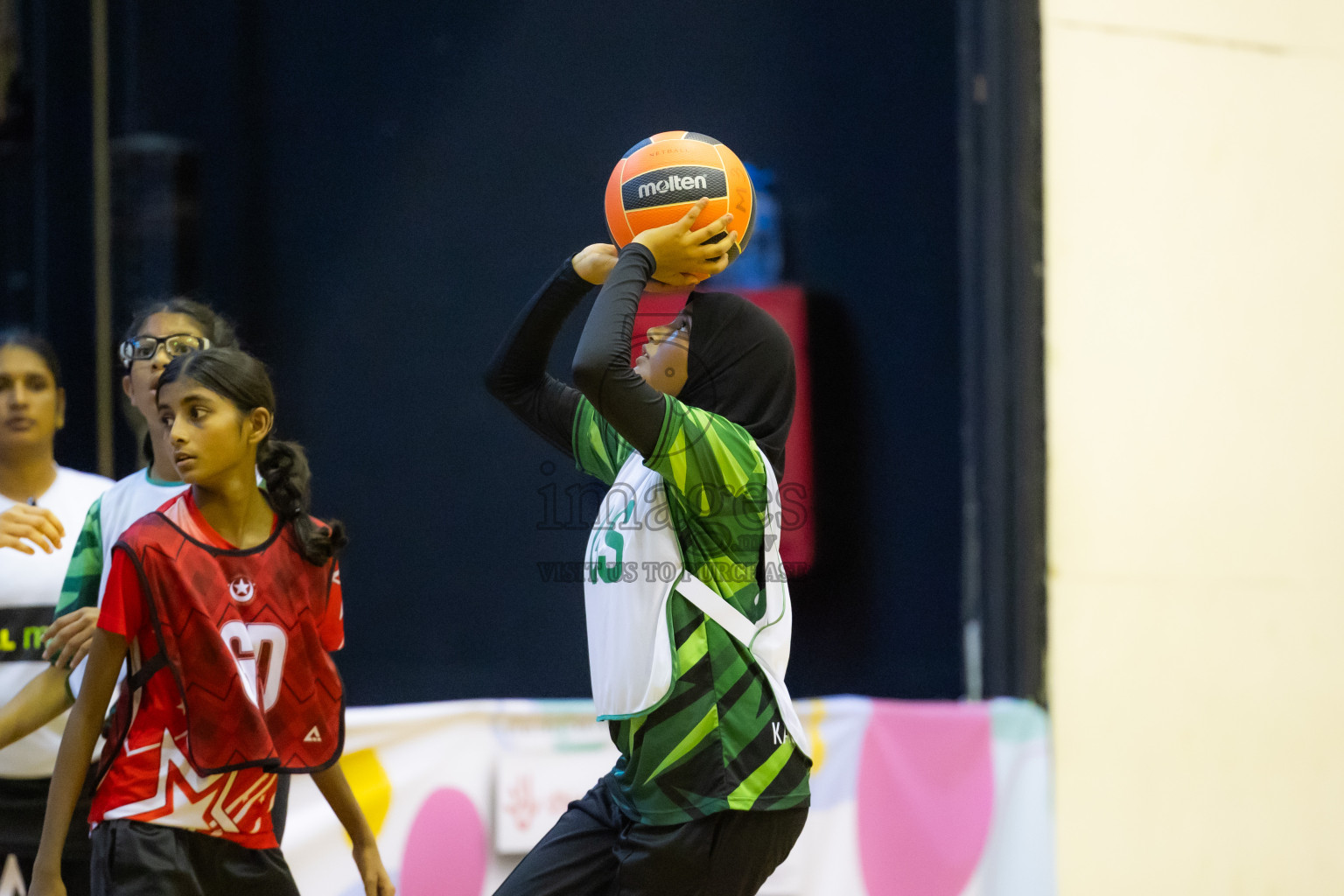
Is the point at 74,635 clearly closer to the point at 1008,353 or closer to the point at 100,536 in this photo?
the point at 100,536

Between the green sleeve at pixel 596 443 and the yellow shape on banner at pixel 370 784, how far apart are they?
144 cm

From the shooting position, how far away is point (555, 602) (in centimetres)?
460

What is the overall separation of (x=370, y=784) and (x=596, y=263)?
5.98 ft

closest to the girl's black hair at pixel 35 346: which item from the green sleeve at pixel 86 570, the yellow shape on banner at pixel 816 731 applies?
the green sleeve at pixel 86 570

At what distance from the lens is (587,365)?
2455mm

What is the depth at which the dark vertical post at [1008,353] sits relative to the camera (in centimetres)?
470

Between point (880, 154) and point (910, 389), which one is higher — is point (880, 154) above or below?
above

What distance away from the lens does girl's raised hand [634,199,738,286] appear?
268cm

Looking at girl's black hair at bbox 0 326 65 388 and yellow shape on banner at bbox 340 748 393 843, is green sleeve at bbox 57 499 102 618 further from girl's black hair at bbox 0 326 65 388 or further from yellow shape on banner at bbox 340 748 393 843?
yellow shape on banner at bbox 340 748 393 843

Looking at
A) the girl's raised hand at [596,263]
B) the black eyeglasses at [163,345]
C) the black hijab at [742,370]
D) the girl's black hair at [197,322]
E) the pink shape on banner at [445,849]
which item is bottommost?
the pink shape on banner at [445,849]

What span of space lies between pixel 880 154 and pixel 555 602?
1959 millimetres

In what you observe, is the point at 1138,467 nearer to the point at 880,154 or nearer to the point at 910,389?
the point at 910,389

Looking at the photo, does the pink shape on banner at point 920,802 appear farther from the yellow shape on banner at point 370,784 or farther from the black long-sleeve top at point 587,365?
the black long-sleeve top at point 587,365

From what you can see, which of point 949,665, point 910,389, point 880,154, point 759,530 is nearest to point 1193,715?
point 949,665
